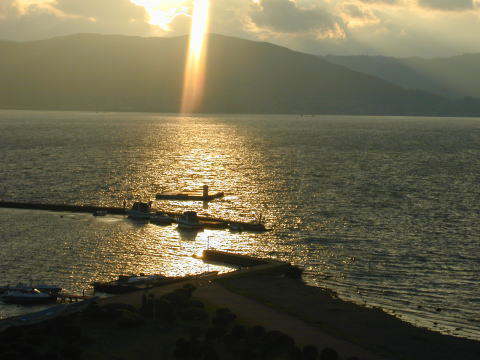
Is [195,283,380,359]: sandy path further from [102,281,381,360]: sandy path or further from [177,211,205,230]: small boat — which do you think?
[177,211,205,230]: small boat

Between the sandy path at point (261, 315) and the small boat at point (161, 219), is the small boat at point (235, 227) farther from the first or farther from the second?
the sandy path at point (261, 315)

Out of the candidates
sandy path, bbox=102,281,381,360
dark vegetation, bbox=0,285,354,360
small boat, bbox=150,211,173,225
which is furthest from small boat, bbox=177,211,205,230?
dark vegetation, bbox=0,285,354,360

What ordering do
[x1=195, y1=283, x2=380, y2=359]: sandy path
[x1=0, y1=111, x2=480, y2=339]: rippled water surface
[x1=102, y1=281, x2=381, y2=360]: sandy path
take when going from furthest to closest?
1. [x1=0, y1=111, x2=480, y2=339]: rippled water surface
2. [x1=102, y1=281, x2=381, y2=360]: sandy path
3. [x1=195, y1=283, x2=380, y2=359]: sandy path

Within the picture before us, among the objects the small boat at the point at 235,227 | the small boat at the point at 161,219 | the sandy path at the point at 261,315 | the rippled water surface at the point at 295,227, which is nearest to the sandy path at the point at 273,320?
the sandy path at the point at 261,315

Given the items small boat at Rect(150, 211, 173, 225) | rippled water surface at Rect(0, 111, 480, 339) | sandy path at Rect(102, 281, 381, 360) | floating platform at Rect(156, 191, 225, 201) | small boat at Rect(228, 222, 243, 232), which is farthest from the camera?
floating platform at Rect(156, 191, 225, 201)

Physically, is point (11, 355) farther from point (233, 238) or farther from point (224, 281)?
point (233, 238)

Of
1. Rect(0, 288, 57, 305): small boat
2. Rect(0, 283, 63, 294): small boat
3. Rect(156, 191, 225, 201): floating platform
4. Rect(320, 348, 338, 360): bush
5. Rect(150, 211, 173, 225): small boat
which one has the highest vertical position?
Rect(320, 348, 338, 360): bush

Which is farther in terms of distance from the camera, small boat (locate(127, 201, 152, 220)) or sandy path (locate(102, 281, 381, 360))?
small boat (locate(127, 201, 152, 220))

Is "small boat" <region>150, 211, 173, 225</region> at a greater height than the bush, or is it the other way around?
the bush
